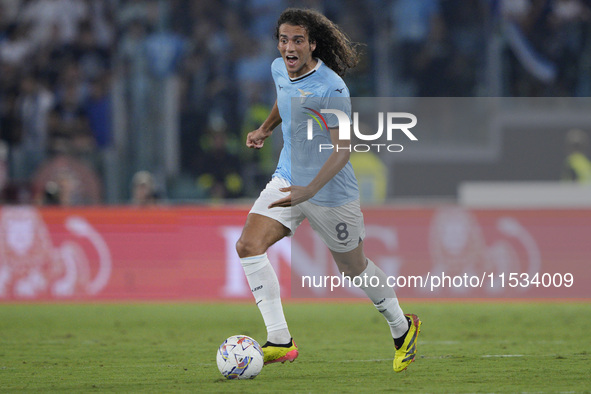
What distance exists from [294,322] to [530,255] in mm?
3208

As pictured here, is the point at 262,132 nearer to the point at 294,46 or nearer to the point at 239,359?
the point at 294,46

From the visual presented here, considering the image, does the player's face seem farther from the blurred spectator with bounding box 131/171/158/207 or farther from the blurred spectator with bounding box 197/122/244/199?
the blurred spectator with bounding box 197/122/244/199

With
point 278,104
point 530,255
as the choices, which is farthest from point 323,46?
point 530,255

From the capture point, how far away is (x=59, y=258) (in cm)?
1082

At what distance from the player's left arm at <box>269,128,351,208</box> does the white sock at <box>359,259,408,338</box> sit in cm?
65

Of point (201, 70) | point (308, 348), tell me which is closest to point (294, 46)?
point (308, 348)

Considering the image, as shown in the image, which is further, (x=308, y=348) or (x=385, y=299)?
(x=308, y=348)

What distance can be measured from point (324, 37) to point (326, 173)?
90 cm

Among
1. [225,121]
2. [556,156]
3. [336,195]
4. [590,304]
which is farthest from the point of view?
[225,121]

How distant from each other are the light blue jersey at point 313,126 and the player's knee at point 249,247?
40cm

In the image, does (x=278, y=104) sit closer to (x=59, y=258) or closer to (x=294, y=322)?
(x=294, y=322)

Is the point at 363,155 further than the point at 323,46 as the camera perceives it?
Yes

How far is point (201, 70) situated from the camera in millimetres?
14164

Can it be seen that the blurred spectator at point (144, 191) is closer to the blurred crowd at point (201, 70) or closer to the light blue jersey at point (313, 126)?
the blurred crowd at point (201, 70)
